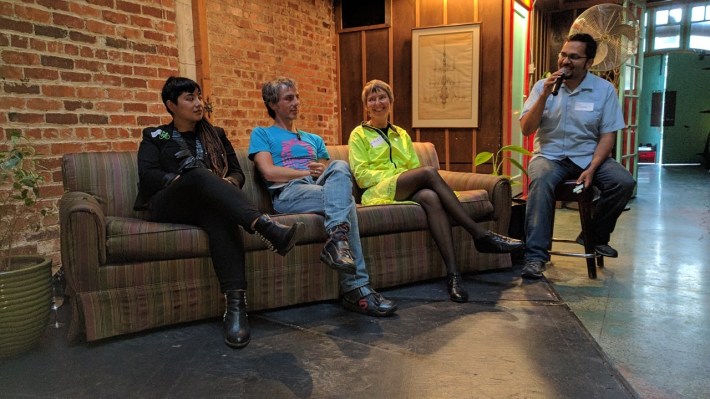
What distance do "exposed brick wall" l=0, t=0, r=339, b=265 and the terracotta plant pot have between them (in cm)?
78

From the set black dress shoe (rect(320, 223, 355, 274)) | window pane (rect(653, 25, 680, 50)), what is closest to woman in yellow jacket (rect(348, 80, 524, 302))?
black dress shoe (rect(320, 223, 355, 274))

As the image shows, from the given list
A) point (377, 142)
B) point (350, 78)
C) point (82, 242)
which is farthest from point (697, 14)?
point (82, 242)

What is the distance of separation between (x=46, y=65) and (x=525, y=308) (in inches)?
109

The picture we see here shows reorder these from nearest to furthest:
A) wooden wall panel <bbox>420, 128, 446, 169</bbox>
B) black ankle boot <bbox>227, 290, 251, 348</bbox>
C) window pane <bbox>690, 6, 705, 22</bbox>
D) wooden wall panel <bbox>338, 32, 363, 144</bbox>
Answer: black ankle boot <bbox>227, 290, 251, 348</bbox> → wooden wall panel <bbox>420, 128, 446, 169</bbox> → wooden wall panel <bbox>338, 32, 363, 144</bbox> → window pane <bbox>690, 6, 705, 22</bbox>

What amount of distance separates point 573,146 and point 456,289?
118cm

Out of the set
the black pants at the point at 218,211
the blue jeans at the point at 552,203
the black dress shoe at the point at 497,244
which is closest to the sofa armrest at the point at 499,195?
the blue jeans at the point at 552,203

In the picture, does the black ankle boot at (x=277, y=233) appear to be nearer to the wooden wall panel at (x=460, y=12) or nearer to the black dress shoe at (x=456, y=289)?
the black dress shoe at (x=456, y=289)

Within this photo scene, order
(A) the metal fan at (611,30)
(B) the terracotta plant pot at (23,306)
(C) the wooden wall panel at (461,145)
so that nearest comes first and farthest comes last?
(B) the terracotta plant pot at (23,306) → (A) the metal fan at (611,30) → (C) the wooden wall panel at (461,145)

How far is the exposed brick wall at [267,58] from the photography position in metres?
3.86

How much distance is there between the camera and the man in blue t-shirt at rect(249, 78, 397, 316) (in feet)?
7.16

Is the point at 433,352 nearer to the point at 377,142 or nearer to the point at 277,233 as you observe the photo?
the point at 277,233

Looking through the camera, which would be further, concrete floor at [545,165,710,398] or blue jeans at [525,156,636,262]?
blue jeans at [525,156,636,262]

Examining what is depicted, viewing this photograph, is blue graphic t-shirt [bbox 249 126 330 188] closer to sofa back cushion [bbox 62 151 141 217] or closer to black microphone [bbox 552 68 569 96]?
sofa back cushion [bbox 62 151 141 217]

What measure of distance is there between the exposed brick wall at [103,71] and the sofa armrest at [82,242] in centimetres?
86
